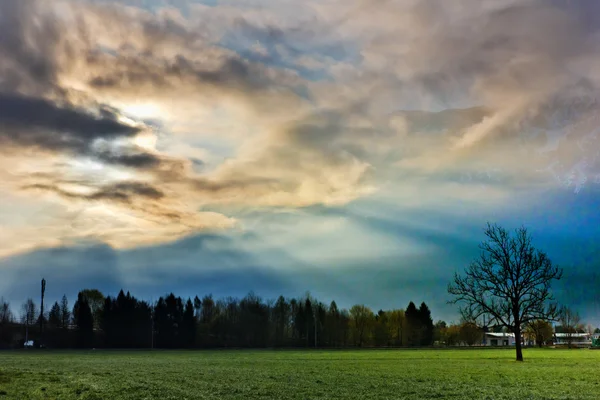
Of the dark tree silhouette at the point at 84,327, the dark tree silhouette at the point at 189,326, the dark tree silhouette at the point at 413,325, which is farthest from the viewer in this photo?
the dark tree silhouette at the point at 413,325

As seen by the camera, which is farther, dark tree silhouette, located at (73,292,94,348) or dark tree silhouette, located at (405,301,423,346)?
dark tree silhouette, located at (405,301,423,346)

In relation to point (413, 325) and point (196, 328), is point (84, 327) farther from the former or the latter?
point (413, 325)

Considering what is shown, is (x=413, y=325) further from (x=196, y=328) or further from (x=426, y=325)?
(x=196, y=328)

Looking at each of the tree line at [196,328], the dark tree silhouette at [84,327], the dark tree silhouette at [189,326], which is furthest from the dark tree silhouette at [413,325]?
the dark tree silhouette at [84,327]

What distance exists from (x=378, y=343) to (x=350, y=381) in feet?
511

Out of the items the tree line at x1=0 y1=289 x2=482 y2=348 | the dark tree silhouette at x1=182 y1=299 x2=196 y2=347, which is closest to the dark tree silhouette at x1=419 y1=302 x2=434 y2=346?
the tree line at x1=0 y1=289 x2=482 y2=348

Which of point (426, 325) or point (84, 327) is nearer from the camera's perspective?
point (84, 327)

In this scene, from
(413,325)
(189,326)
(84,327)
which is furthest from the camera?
(413,325)

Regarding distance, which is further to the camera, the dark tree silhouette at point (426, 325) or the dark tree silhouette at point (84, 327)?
the dark tree silhouette at point (426, 325)

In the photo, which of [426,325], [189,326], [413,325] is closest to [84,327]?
[189,326]

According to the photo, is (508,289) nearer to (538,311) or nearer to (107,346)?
(538,311)

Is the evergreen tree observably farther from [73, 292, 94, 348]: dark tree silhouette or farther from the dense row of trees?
[73, 292, 94, 348]: dark tree silhouette

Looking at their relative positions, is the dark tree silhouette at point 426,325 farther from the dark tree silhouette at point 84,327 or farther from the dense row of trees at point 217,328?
the dark tree silhouette at point 84,327

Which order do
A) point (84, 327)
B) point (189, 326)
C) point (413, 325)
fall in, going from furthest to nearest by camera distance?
point (413, 325), point (189, 326), point (84, 327)
